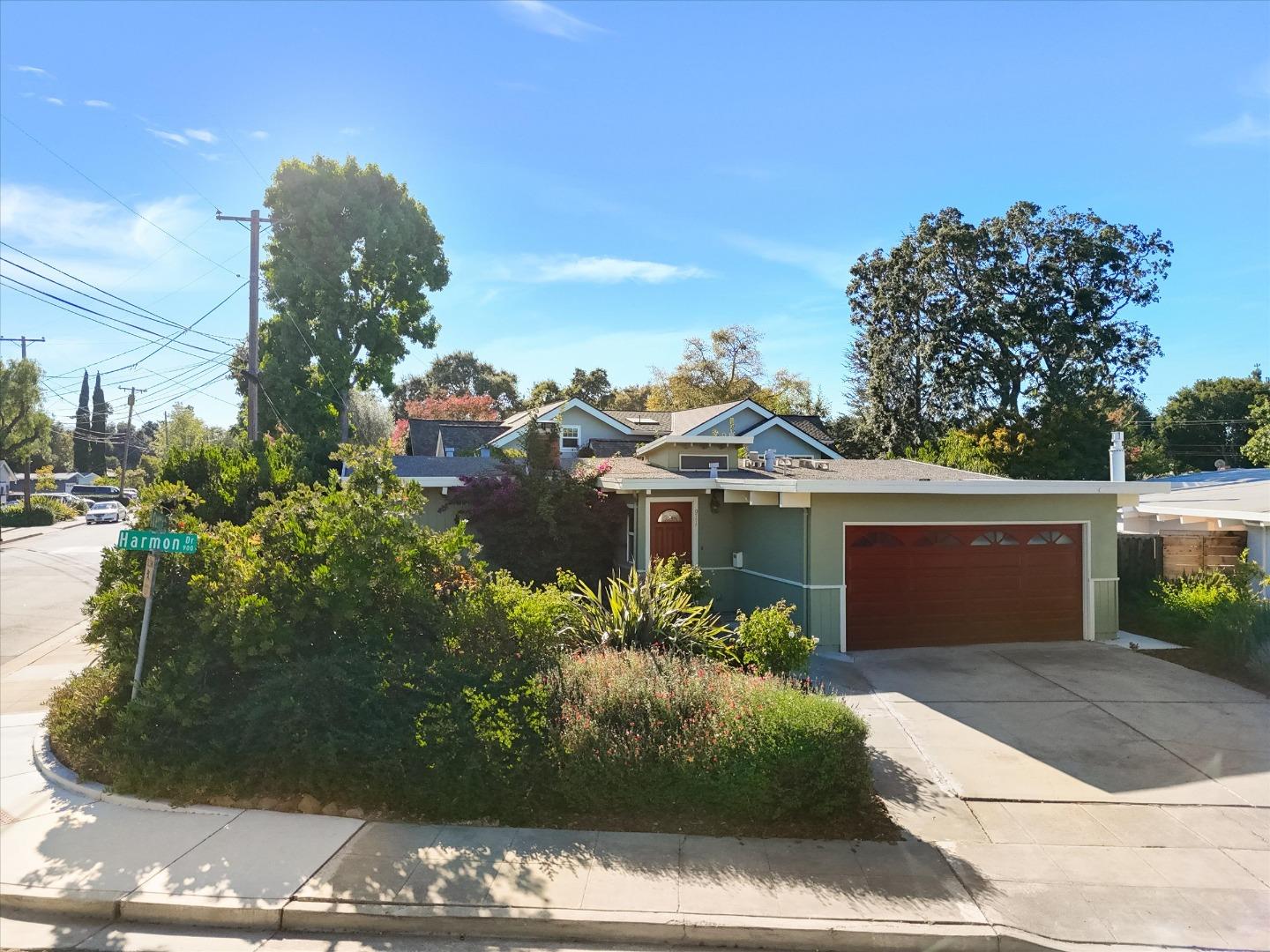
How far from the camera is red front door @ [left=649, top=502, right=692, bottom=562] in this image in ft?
47.9

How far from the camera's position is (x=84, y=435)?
7044cm

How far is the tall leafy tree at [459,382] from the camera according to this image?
6462 centimetres

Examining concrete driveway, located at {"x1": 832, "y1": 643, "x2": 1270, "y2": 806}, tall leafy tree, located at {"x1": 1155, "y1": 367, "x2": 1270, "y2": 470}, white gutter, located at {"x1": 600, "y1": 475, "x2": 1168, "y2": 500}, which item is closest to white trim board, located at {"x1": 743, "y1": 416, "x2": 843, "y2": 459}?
white gutter, located at {"x1": 600, "y1": 475, "x2": 1168, "y2": 500}

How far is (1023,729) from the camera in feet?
27.3

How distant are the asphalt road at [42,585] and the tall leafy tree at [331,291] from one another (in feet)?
25.8

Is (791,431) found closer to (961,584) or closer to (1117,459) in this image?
(1117,459)

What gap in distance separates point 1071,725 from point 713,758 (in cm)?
493

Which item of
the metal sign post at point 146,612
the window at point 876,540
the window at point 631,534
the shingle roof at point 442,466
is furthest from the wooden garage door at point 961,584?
the metal sign post at point 146,612

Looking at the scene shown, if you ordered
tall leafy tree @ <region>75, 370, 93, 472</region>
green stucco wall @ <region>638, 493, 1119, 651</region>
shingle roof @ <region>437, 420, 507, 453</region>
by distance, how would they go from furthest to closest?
tall leafy tree @ <region>75, 370, 93, 472</region> < shingle roof @ <region>437, 420, 507, 453</region> < green stucco wall @ <region>638, 493, 1119, 651</region>

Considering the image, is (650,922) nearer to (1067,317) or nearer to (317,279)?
(317,279)

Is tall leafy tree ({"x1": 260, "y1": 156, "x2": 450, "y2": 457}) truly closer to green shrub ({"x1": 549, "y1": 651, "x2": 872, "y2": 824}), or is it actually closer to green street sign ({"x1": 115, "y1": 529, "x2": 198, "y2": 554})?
green street sign ({"x1": 115, "y1": 529, "x2": 198, "y2": 554})

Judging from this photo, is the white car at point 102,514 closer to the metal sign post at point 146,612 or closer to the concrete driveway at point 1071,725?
the metal sign post at point 146,612

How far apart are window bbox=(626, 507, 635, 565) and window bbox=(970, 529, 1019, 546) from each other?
240 inches

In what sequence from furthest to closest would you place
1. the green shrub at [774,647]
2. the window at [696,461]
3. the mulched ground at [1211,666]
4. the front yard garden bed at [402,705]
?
the window at [696,461], the mulched ground at [1211,666], the green shrub at [774,647], the front yard garden bed at [402,705]
